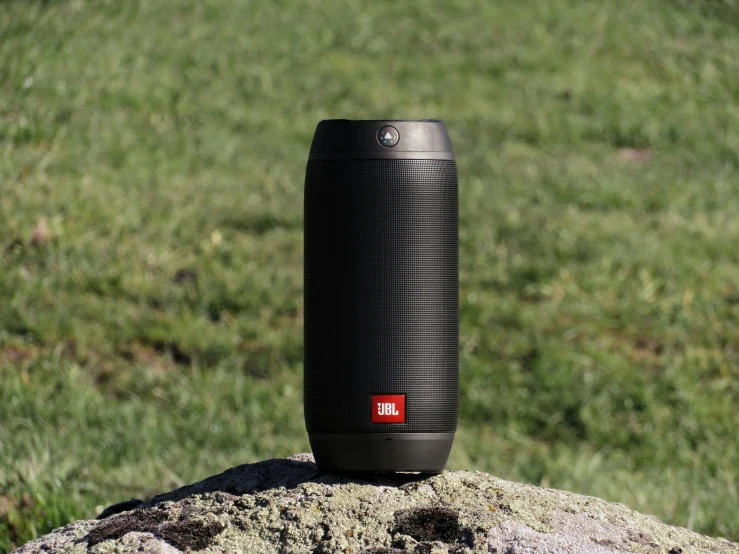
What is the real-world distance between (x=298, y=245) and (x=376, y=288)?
170 inches

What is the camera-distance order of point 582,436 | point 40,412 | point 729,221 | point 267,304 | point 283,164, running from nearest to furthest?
point 40,412
point 582,436
point 267,304
point 729,221
point 283,164

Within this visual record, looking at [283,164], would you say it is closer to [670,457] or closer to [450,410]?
[670,457]

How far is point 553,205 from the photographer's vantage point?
753 cm

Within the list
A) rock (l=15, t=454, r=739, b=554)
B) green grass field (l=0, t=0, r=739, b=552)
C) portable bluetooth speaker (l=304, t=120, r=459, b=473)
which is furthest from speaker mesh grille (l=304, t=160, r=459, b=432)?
green grass field (l=0, t=0, r=739, b=552)

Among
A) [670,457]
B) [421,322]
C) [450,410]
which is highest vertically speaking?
[421,322]

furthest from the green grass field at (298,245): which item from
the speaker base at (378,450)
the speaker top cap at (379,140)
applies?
the speaker top cap at (379,140)

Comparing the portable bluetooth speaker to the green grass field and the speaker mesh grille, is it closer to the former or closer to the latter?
the speaker mesh grille

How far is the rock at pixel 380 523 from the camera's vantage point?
250 cm

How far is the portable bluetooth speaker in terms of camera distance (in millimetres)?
2682

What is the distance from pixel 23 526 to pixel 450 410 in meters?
1.84

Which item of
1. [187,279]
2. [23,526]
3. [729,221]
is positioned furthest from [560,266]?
[23,526]

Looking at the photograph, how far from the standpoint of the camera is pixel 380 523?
2.59m

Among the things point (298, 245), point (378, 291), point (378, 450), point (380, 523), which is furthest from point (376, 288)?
point (298, 245)

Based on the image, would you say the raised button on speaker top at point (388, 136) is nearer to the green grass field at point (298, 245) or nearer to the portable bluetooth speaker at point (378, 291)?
the portable bluetooth speaker at point (378, 291)
